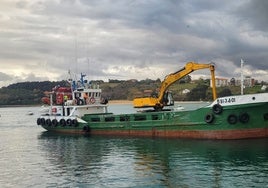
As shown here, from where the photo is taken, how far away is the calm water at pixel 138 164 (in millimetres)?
21312

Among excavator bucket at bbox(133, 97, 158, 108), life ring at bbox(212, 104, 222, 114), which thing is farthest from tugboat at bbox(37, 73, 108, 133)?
life ring at bbox(212, 104, 222, 114)

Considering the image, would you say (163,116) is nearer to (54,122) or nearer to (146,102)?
(146,102)

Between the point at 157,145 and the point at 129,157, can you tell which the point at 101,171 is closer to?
the point at 129,157

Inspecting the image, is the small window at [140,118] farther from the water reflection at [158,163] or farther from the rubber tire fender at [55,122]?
the rubber tire fender at [55,122]

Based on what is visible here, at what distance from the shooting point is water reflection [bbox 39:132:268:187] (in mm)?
21234

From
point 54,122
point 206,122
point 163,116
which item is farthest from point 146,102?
point 54,122

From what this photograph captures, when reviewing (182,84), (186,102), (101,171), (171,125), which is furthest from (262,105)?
(182,84)

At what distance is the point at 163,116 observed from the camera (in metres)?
38.4

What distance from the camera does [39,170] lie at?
83.7ft

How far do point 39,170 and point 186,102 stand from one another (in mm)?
117325

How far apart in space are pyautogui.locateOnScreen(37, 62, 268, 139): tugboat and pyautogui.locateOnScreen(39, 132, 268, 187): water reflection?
4.20ft

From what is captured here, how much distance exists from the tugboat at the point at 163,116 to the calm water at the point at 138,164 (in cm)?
126

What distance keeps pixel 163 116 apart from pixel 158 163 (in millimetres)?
12244

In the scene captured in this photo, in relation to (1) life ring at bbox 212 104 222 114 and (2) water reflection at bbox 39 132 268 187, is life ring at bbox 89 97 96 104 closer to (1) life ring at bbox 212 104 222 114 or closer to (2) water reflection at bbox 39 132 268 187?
(2) water reflection at bbox 39 132 268 187
